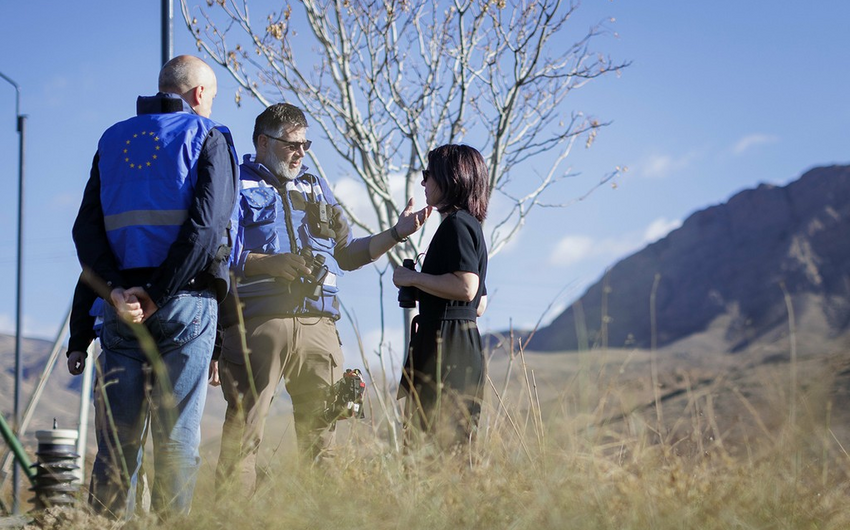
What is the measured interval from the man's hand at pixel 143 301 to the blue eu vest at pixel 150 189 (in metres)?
0.11

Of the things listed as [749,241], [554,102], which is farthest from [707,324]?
[554,102]

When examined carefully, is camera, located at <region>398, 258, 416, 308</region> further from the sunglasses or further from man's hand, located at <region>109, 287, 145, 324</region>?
man's hand, located at <region>109, 287, 145, 324</region>

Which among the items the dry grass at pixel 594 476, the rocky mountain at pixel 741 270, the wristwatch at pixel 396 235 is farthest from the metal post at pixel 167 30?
the rocky mountain at pixel 741 270

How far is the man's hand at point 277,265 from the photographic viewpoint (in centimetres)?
391

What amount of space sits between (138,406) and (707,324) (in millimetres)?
117360

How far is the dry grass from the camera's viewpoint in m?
2.54

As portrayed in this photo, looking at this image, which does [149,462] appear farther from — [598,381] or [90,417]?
[90,417]

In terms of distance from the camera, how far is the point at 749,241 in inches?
4926

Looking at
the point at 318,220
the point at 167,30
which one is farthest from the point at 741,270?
the point at 318,220

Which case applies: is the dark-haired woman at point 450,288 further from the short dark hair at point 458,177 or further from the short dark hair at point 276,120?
the short dark hair at point 276,120

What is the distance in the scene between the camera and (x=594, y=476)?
2.78 m

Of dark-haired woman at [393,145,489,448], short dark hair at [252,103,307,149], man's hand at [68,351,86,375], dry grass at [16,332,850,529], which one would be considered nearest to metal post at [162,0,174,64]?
short dark hair at [252,103,307,149]

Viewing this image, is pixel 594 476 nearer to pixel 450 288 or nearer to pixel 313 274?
pixel 450 288

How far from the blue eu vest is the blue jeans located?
211 millimetres
